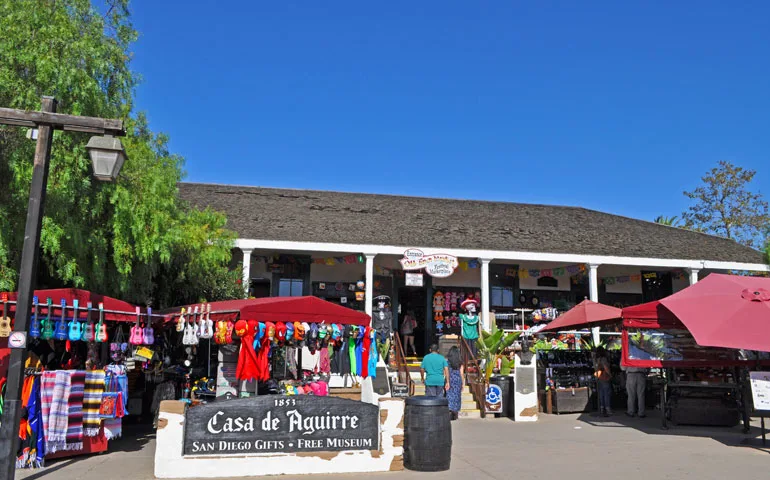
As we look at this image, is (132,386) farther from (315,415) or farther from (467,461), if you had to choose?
(467,461)

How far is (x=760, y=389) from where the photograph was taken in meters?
9.82

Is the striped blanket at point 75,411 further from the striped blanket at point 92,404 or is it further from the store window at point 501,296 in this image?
the store window at point 501,296

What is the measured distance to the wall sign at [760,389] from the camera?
970cm

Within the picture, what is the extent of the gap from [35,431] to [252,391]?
2.86m

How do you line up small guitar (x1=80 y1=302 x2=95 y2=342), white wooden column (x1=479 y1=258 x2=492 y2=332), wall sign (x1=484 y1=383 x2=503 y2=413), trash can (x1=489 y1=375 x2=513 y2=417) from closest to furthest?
small guitar (x1=80 y1=302 x2=95 y2=342), wall sign (x1=484 y1=383 x2=503 y2=413), trash can (x1=489 y1=375 x2=513 y2=417), white wooden column (x1=479 y1=258 x2=492 y2=332)

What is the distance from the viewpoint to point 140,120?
14.3m

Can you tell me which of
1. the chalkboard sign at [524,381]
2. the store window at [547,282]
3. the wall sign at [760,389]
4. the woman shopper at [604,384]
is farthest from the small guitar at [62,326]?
the store window at [547,282]

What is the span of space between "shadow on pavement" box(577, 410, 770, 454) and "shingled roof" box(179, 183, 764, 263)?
668 cm

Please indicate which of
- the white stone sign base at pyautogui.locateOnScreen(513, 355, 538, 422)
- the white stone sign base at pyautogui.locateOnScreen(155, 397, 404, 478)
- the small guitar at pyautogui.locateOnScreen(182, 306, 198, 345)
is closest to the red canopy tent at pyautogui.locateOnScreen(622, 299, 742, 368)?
the white stone sign base at pyautogui.locateOnScreen(513, 355, 538, 422)

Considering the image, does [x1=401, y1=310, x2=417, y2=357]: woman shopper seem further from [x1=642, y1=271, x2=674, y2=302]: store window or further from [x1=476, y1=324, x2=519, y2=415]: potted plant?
[x1=642, y1=271, x2=674, y2=302]: store window

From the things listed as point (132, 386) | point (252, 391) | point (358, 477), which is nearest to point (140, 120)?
point (132, 386)

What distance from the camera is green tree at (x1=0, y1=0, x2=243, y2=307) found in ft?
30.5

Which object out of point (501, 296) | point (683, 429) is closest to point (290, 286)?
point (501, 296)

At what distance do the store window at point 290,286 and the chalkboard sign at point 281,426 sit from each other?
12386 mm
